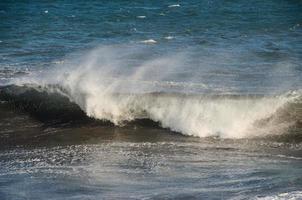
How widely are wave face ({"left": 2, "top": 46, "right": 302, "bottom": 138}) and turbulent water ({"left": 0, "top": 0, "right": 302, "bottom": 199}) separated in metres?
0.03

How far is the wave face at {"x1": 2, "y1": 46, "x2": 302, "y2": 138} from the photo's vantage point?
1450cm

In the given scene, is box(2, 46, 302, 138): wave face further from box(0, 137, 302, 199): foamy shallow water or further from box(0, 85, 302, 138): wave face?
box(0, 137, 302, 199): foamy shallow water

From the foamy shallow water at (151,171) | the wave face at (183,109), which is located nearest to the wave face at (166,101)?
the wave face at (183,109)

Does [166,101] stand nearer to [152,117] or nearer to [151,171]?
[152,117]

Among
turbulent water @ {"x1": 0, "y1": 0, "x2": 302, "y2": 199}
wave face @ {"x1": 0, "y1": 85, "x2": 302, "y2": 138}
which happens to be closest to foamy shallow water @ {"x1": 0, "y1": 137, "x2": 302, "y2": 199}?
turbulent water @ {"x1": 0, "y1": 0, "x2": 302, "y2": 199}

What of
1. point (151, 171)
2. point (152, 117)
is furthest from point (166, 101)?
point (151, 171)

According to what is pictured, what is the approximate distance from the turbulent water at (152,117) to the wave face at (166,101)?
3 centimetres

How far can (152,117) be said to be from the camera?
1545 cm

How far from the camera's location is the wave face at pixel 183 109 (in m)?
14.3

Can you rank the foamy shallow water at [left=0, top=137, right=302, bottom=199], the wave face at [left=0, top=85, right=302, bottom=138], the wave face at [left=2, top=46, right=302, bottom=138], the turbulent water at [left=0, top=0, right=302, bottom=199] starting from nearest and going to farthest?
1. the foamy shallow water at [left=0, top=137, right=302, bottom=199]
2. the turbulent water at [left=0, top=0, right=302, bottom=199]
3. the wave face at [left=0, top=85, right=302, bottom=138]
4. the wave face at [left=2, top=46, right=302, bottom=138]

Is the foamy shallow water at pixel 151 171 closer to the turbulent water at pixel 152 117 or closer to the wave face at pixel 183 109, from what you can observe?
the turbulent water at pixel 152 117

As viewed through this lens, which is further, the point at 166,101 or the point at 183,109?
the point at 166,101

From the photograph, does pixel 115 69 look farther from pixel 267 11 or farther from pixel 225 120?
pixel 267 11

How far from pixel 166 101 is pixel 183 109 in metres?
0.67
